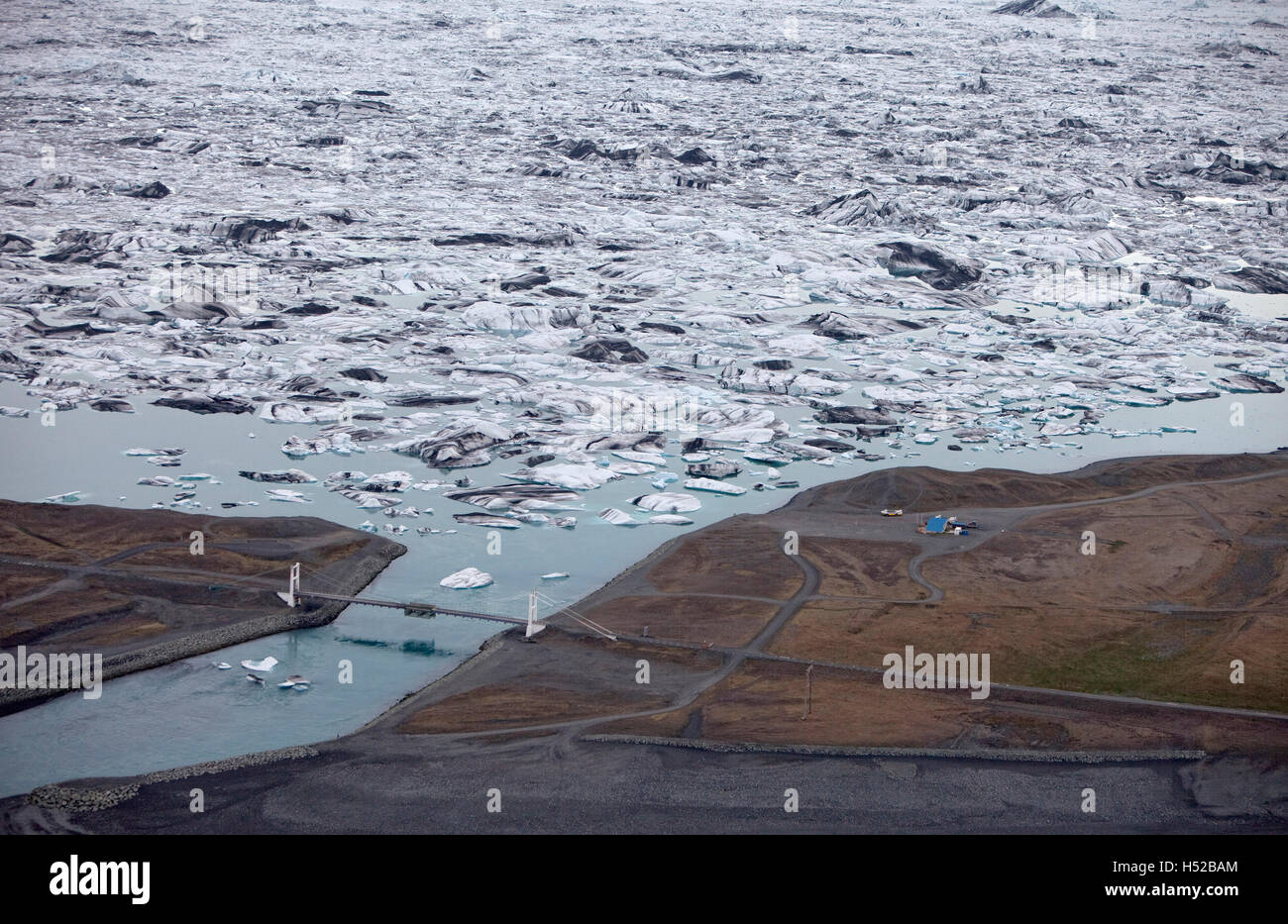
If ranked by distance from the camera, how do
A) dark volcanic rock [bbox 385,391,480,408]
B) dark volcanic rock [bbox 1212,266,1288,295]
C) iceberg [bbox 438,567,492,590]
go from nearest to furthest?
1. iceberg [bbox 438,567,492,590]
2. dark volcanic rock [bbox 385,391,480,408]
3. dark volcanic rock [bbox 1212,266,1288,295]

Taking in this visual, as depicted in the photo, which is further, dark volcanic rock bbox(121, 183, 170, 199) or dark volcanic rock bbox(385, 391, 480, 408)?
dark volcanic rock bbox(121, 183, 170, 199)

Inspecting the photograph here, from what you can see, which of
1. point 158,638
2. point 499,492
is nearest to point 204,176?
point 499,492

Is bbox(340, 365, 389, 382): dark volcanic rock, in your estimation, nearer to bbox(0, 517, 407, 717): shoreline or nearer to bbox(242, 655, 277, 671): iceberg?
bbox(0, 517, 407, 717): shoreline

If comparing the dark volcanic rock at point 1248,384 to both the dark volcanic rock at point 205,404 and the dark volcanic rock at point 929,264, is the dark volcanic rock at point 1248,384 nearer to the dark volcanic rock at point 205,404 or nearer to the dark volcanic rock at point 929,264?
the dark volcanic rock at point 929,264

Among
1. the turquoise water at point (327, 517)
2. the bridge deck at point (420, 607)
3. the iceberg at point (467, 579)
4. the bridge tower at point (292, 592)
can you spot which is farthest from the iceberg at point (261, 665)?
the iceberg at point (467, 579)

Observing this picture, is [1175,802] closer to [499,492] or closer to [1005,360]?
[499,492]

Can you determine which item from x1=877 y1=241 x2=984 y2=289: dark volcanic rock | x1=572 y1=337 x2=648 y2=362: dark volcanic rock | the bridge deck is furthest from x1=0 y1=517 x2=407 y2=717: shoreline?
x1=877 y1=241 x2=984 y2=289: dark volcanic rock

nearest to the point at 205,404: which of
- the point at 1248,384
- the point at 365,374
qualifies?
the point at 365,374

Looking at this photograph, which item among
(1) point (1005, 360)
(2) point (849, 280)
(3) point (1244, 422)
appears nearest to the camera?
(3) point (1244, 422)
